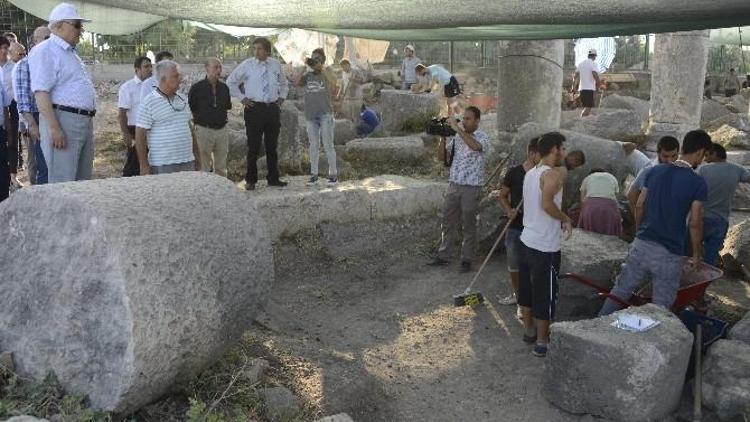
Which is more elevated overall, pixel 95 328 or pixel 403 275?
pixel 95 328

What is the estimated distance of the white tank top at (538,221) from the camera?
505 centimetres

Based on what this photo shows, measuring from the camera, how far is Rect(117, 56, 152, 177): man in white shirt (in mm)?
6410

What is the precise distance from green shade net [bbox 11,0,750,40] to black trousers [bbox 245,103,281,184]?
1969mm

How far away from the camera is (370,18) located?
Result: 4.95 metres

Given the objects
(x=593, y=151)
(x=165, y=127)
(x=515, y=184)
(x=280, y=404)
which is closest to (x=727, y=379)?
(x=515, y=184)

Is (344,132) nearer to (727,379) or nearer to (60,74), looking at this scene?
(60,74)

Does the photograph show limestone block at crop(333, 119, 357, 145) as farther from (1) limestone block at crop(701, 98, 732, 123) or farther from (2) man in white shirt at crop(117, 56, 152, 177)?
(1) limestone block at crop(701, 98, 732, 123)

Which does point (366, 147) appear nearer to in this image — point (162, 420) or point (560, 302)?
point (560, 302)

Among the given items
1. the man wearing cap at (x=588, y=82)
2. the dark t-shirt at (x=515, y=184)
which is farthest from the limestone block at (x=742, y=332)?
the man wearing cap at (x=588, y=82)

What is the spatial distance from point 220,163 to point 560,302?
3586mm

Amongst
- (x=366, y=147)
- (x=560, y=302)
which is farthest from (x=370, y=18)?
(x=366, y=147)

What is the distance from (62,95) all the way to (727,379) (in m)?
4.50

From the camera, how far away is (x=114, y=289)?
124 inches

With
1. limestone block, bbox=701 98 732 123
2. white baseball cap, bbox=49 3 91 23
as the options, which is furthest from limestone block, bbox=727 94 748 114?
white baseball cap, bbox=49 3 91 23
